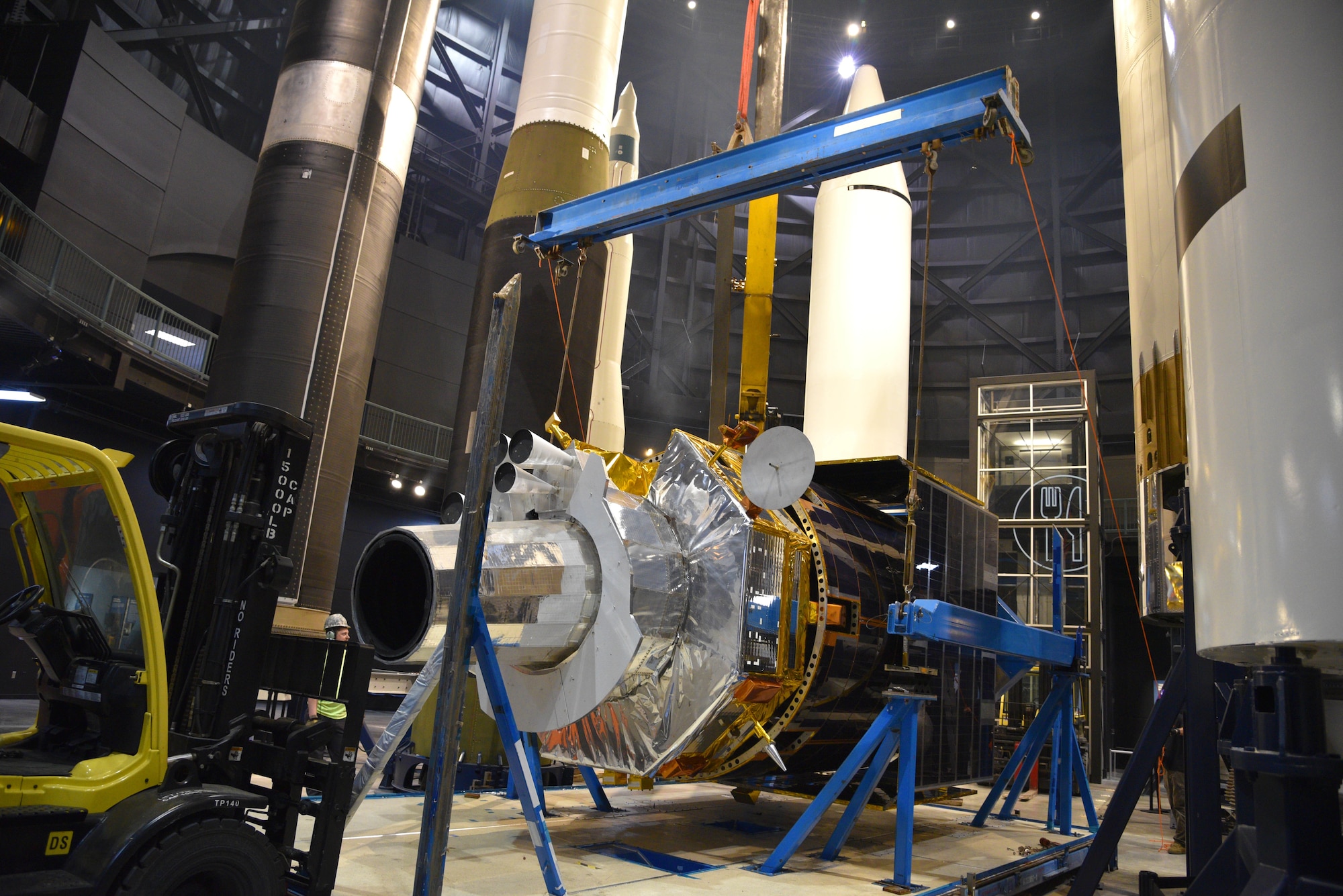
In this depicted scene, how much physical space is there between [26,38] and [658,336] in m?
15.4

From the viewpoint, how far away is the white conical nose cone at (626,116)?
14.6 meters

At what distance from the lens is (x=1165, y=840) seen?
8.93 m

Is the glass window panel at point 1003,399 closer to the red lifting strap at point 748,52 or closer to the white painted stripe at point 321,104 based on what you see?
the red lifting strap at point 748,52

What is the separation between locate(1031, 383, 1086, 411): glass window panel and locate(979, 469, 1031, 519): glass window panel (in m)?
1.15

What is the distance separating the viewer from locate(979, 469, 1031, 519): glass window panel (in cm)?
1508

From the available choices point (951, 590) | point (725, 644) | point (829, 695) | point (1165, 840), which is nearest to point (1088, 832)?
point (1165, 840)

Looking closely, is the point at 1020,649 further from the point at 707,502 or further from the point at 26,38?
the point at 26,38

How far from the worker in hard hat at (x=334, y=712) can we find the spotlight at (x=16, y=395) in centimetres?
899

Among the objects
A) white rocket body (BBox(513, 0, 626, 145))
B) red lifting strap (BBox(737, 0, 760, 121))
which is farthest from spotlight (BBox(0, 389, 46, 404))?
red lifting strap (BBox(737, 0, 760, 121))

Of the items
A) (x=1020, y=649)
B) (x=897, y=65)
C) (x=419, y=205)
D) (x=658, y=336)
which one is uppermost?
(x=897, y=65)

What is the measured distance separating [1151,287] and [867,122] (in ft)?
7.95

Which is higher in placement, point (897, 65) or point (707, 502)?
point (897, 65)

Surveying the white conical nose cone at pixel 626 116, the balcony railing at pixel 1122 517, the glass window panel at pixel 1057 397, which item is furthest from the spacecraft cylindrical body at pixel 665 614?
the balcony railing at pixel 1122 517

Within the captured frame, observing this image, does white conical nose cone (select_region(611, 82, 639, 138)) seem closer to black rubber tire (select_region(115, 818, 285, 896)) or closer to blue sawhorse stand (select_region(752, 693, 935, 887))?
blue sawhorse stand (select_region(752, 693, 935, 887))
